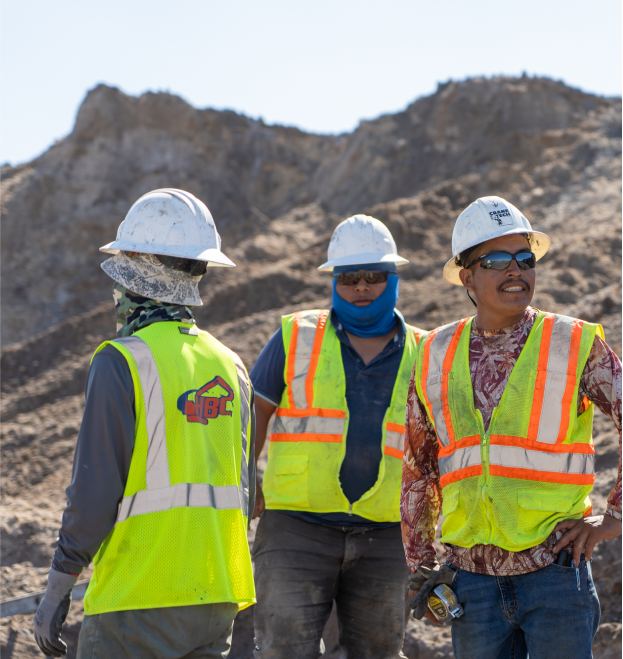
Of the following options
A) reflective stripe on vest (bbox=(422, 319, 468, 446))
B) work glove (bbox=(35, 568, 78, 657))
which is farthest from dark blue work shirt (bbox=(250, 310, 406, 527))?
work glove (bbox=(35, 568, 78, 657))

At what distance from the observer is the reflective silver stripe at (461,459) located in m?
2.59

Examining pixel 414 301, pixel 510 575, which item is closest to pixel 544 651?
pixel 510 575

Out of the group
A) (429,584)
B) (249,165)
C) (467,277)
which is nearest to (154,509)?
(429,584)

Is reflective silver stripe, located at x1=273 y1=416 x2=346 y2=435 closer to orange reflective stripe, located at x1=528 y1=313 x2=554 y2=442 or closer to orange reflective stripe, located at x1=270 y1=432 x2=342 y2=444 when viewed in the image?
orange reflective stripe, located at x1=270 y1=432 x2=342 y2=444

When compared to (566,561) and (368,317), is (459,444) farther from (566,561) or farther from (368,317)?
(368,317)

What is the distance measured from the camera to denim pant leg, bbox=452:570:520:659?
8.03 ft

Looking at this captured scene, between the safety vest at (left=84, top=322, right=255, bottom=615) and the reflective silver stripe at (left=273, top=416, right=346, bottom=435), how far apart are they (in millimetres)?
1075

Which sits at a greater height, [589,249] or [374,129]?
[374,129]

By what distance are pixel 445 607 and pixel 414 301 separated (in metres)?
9.23

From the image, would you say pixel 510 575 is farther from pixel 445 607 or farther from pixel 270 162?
pixel 270 162

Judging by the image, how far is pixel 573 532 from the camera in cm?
242

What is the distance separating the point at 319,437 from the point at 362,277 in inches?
35.4

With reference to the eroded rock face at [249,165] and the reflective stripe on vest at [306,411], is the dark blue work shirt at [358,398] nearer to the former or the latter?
the reflective stripe on vest at [306,411]

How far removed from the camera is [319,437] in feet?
11.1
